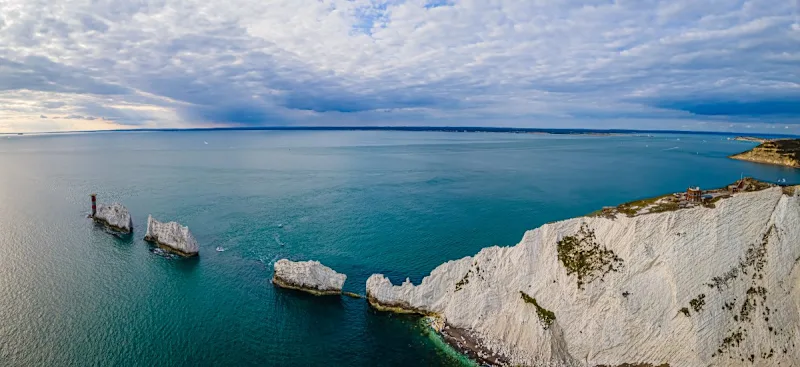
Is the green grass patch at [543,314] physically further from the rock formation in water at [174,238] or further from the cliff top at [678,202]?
the rock formation in water at [174,238]

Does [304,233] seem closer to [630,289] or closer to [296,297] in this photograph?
[296,297]

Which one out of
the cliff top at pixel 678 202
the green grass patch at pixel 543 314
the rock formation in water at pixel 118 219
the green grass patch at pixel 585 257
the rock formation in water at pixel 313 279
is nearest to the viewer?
the green grass patch at pixel 543 314

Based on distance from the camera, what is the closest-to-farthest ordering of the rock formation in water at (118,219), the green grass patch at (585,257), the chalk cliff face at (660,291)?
the chalk cliff face at (660,291) → the green grass patch at (585,257) → the rock formation in water at (118,219)

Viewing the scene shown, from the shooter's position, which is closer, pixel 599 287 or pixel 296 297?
pixel 599 287

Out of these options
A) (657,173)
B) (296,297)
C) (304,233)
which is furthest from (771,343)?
(657,173)

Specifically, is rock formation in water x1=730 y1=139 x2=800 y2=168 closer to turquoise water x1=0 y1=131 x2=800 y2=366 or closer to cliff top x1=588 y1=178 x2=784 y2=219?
turquoise water x1=0 y1=131 x2=800 y2=366

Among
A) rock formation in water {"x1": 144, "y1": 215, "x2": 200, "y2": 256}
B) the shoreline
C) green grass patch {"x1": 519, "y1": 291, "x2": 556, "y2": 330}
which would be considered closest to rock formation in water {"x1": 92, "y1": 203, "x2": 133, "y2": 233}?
rock formation in water {"x1": 144, "y1": 215, "x2": 200, "y2": 256}

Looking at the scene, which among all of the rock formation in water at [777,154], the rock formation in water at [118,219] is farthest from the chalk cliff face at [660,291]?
the rock formation in water at [777,154]
